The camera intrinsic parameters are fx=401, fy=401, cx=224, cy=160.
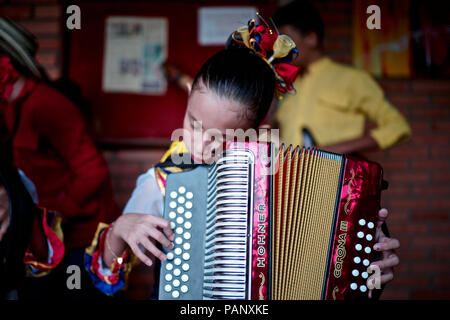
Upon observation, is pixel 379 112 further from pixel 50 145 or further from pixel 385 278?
pixel 50 145

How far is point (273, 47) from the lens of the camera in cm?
124

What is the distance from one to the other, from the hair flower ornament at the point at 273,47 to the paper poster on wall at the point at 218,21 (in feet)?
4.82

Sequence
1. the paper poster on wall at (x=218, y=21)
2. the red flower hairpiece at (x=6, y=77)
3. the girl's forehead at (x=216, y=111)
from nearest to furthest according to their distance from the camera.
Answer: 1. the girl's forehead at (x=216, y=111)
2. the red flower hairpiece at (x=6, y=77)
3. the paper poster on wall at (x=218, y=21)

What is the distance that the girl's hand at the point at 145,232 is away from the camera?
1.02m

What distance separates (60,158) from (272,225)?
3.38 feet

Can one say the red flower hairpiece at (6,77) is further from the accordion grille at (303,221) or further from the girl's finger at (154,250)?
the accordion grille at (303,221)

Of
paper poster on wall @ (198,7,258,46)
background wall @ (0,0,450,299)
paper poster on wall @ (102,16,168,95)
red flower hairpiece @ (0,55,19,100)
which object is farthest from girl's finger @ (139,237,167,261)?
paper poster on wall @ (198,7,258,46)

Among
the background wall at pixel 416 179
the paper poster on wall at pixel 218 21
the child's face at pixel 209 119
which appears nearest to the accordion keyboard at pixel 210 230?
the child's face at pixel 209 119

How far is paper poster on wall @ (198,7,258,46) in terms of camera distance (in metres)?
2.68

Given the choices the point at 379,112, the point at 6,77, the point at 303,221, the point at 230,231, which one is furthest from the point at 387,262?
the point at 6,77

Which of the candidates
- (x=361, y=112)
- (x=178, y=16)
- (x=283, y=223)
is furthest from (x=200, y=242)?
(x=178, y=16)

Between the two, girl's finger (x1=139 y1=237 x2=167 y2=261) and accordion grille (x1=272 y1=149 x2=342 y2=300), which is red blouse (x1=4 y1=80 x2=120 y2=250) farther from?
accordion grille (x1=272 y1=149 x2=342 y2=300)
